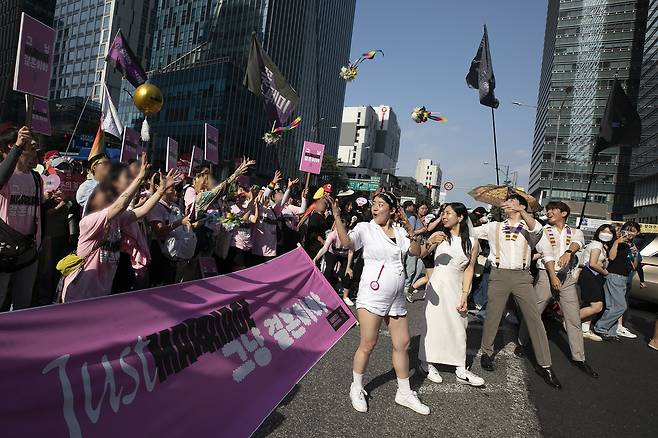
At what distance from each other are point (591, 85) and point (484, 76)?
88898 mm

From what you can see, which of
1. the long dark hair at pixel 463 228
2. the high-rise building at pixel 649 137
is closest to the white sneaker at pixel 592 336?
the long dark hair at pixel 463 228

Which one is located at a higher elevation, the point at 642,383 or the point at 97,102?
the point at 97,102

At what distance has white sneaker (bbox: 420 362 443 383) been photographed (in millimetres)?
4340

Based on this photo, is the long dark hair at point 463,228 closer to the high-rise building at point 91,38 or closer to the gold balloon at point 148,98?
the gold balloon at point 148,98

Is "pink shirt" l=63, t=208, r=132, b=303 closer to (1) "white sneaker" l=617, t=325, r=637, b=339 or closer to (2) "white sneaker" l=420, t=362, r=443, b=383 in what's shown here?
(2) "white sneaker" l=420, t=362, r=443, b=383

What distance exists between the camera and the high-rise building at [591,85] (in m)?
80.6

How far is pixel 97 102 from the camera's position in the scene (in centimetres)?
7962

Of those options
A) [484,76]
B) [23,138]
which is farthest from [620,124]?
[23,138]

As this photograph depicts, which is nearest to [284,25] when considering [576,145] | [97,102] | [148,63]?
[148,63]

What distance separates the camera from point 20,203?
3.56 metres

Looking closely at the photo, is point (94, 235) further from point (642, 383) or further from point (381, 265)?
point (642, 383)

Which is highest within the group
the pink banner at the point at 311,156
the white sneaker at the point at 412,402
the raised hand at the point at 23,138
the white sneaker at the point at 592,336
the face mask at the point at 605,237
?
the pink banner at the point at 311,156

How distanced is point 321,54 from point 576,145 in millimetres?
53924

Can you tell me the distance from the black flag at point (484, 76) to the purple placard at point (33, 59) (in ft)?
30.2
